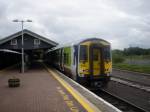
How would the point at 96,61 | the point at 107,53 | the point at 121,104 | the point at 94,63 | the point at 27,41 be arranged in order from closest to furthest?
the point at 121,104
the point at 94,63
the point at 96,61
the point at 107,53
the point at 27,41

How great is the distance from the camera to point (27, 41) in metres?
33.1

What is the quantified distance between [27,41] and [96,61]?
18.0 metres

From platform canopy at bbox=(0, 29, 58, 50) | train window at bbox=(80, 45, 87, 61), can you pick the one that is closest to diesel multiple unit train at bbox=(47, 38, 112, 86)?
train window at bbox=(80, 45, 87, 61)

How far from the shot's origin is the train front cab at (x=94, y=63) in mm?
16469

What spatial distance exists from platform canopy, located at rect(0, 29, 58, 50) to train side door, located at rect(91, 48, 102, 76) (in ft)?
50.9

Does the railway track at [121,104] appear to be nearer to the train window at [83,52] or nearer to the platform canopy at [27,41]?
the train window at [83,52]

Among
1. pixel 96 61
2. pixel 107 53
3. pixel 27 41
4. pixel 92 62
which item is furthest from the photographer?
pixel 27 41

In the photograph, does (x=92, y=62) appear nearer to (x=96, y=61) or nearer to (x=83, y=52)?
(x=96, y=61)

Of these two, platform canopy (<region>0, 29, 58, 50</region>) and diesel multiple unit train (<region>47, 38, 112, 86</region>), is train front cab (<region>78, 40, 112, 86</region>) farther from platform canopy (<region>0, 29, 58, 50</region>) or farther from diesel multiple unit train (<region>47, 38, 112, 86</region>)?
platform canopy (<region>0, 29, 58, 50</region>)

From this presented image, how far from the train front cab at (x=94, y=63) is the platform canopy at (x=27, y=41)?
15.5 m

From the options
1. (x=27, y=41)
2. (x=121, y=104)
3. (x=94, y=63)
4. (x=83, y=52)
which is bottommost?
(x=121, y=104)

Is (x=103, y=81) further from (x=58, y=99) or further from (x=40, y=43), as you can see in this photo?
(x=40, y=43)

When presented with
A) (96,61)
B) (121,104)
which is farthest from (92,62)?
(121,104)

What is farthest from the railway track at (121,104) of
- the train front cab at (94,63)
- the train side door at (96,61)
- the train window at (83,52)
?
the train window at (83,52)
